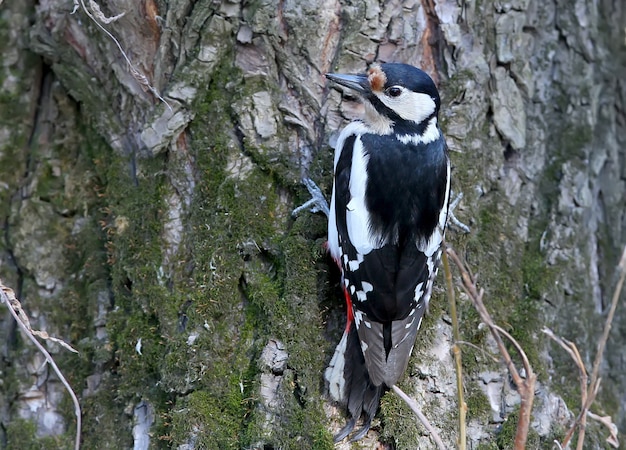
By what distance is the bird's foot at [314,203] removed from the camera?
2686 mm

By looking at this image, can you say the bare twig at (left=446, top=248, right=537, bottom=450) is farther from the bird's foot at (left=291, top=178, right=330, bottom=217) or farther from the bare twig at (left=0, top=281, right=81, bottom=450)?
the bird's foot at (left=291, top=178, right=330, bottom=217)

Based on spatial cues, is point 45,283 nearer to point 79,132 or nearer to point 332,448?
point 79,132

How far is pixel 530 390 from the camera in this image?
1577mm

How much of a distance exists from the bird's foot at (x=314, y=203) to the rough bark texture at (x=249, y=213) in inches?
1.6

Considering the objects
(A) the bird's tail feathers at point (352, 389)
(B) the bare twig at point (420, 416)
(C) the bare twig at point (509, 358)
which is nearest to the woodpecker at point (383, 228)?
(A) the bird's tail feathers at point (352, 389)

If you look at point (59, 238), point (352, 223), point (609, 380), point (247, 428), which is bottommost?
point (609, 380)

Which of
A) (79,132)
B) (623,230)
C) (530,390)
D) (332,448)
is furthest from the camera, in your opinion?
(623,230)

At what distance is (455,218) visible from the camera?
2832 millimetres

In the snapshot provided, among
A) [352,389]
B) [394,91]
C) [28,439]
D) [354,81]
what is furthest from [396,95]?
[28,439]

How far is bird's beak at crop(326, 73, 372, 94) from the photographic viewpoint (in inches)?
104

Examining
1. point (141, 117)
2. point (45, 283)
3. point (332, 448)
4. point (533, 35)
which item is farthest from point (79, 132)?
point (533, 35)

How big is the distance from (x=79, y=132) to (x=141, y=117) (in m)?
0.37

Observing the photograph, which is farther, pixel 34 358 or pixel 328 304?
pixel 34 358

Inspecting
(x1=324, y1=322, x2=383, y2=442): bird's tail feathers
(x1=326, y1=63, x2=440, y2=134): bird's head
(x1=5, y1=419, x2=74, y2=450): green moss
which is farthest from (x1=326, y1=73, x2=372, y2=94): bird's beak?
(x1=5, y1=419, x2=74, y2=450): green moss
